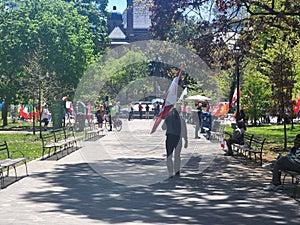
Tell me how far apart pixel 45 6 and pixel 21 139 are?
43.5 feet

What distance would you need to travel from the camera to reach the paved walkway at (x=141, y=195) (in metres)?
8.68

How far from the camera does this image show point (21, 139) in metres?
26.1

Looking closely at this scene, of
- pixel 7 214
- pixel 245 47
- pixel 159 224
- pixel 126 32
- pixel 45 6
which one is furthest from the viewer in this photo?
pixel 126 32

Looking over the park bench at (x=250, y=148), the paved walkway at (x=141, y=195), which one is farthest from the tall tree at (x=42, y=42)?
the paved walkway at (x=141, y=195)

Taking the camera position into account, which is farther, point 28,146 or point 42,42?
point 42,42

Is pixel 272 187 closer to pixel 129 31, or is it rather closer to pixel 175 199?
pixel 175 199

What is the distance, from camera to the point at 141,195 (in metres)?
10.9

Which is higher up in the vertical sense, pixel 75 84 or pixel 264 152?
pixel 75 84

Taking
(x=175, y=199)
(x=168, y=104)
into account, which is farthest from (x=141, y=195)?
(x=168, y=104)

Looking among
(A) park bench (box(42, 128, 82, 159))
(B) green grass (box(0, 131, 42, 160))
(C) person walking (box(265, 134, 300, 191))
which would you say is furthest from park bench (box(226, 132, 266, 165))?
(B) green grass (box(0, 131, 42, 160))

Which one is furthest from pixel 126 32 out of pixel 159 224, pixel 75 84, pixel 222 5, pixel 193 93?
pixel 159 224

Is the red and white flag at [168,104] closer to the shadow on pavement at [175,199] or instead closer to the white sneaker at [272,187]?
the shadow on pavement at [175,199]

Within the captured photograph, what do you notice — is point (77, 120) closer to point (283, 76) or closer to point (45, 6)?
point (45, 6)

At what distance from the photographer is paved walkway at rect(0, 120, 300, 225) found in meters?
8.68
